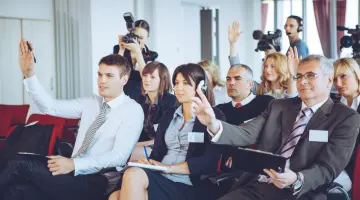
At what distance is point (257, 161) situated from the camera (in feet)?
8.54

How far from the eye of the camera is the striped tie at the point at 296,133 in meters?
2.90

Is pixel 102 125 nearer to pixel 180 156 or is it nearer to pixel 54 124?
pixel 180 156

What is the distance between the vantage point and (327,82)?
2932 millimetres

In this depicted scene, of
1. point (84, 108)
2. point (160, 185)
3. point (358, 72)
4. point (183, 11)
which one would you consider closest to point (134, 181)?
point (160, 185)

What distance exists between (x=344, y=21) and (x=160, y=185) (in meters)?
8.22

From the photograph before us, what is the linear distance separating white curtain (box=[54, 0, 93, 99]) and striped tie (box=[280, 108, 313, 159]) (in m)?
5.83

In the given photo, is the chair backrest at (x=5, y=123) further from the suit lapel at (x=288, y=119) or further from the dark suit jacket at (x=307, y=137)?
the suit lapel at (x=288, y=119)

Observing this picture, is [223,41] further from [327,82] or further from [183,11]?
[327,82]

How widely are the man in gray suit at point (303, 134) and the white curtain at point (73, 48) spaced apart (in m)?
5.73

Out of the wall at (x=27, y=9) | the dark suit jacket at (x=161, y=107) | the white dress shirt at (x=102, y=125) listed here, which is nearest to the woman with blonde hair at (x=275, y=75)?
the dark suit jacket at (x=161, y=107)

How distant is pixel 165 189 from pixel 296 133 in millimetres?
862

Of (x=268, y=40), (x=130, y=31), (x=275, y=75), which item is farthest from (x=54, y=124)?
(x=268, y=40)

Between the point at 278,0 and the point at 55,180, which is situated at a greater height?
the point at 278,0

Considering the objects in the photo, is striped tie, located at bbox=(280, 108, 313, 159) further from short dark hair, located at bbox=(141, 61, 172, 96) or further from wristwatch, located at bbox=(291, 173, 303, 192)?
short dark hair, located at bbox=(141, 61, 172, 96)
